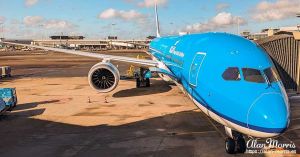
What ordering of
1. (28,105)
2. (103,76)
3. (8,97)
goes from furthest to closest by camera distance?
(103,76) < (28,105) < (8,97)

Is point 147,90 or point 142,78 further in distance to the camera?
point 142,78

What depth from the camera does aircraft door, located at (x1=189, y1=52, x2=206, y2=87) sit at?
46.8 ft

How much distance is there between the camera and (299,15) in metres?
40.9

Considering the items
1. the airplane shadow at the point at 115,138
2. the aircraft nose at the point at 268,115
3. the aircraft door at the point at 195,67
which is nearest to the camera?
the aircraft nose at the point at 268,115

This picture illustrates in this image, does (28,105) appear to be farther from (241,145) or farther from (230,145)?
(241,145)

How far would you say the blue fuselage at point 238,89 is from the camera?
409 inches

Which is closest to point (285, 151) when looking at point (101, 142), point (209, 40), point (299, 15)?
point (209, 40)

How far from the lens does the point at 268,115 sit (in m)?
10.2

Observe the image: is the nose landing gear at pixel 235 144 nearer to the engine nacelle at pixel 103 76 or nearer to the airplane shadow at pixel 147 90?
the engine nacelle at pixel 103 76

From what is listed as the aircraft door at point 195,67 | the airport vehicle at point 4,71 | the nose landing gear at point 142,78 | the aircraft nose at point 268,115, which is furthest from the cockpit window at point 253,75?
the airport vehicle at point 4,71

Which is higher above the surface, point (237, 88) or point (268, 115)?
point (237, 88)

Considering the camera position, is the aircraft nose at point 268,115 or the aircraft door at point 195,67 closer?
the aircraft nose at point 268,115

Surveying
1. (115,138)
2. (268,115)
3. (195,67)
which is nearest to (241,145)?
(268,115)

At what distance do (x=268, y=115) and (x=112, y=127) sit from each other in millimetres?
9565
